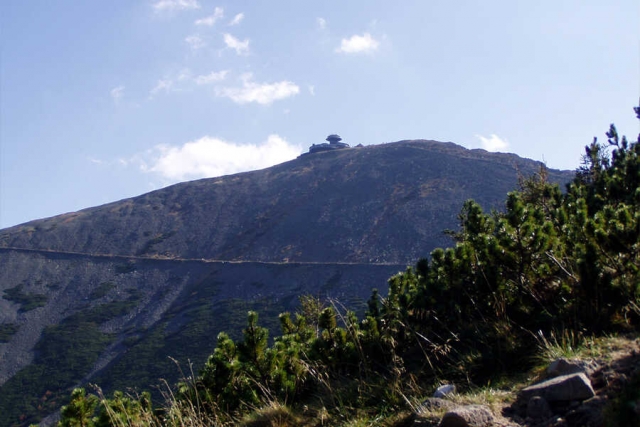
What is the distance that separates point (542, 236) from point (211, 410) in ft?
12.1

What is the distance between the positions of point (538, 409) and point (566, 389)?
0.20m

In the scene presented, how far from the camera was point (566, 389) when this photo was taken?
10.6 feet

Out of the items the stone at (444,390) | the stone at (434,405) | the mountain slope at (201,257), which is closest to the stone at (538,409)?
the stone at (434,405)

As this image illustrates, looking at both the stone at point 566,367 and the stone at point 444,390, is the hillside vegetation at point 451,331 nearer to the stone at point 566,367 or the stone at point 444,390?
the stone at point 444,390

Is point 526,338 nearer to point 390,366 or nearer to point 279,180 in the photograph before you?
point 390,366

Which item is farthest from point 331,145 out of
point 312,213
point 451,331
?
point 451,331

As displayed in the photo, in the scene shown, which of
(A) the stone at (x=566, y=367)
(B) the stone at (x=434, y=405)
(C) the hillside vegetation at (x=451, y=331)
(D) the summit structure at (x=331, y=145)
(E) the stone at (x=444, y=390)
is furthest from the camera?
(D) the summit structure at (x=331, y=145)

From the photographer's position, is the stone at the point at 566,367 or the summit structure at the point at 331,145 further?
the summit structure at the point at 331,145

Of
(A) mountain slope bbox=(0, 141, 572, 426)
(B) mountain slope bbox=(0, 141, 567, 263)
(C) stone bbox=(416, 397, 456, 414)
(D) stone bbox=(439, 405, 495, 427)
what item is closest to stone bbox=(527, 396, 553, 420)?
(D) stone bbox=(439, 405, 495, 427)

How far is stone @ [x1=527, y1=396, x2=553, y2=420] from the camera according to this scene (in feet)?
10.5

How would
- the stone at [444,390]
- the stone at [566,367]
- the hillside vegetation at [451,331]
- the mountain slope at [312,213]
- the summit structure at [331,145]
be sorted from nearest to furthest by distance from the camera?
the stone at [566,367] < the stone at [444,390] < the hillside vegetation at [451,331] < the mountain slope at [312,213] < the summit structure at [331,145]

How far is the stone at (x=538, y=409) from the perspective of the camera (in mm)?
3191

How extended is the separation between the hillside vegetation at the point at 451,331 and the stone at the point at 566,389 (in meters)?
0.68

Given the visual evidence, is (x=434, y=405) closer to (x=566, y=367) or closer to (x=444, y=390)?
(x=444, y=390)
